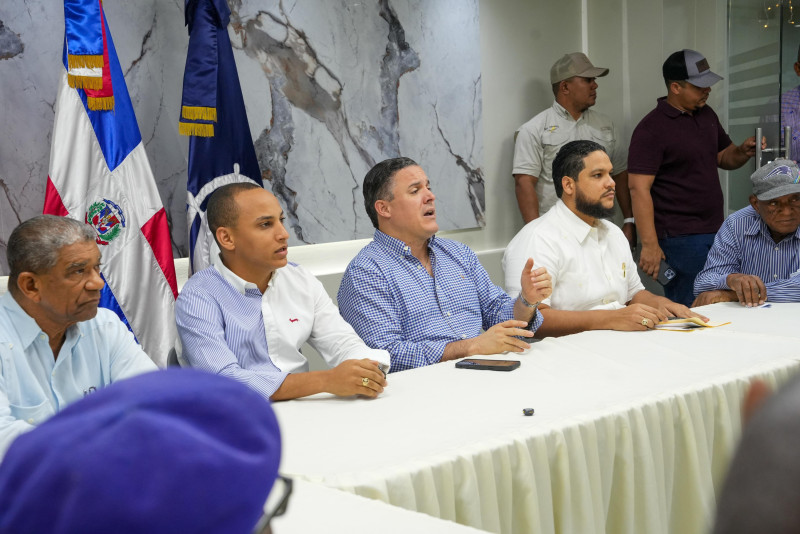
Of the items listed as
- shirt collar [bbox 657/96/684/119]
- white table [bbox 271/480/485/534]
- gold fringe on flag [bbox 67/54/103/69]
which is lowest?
white table [bbox 271/480/485/534]

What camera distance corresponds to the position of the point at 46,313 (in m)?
1.93

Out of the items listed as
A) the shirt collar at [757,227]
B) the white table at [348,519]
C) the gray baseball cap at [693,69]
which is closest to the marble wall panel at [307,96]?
the gray baseball cap at [693,69]

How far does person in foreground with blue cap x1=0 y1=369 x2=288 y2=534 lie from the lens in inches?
16.5

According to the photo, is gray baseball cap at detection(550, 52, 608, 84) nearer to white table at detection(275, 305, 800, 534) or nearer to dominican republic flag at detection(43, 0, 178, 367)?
dominican republic flag at detection(43, 0, 178, 367)

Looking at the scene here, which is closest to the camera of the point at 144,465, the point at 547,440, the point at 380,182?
the point at 144,465

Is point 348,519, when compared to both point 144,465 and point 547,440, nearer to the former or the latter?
point 547,440

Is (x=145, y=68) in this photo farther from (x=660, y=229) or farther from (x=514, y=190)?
(x=660, y=229)

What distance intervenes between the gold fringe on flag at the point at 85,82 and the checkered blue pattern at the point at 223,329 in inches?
44.2

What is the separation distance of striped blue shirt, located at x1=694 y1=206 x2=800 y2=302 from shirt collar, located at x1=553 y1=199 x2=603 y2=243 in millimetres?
592

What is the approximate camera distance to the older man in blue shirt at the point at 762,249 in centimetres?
304

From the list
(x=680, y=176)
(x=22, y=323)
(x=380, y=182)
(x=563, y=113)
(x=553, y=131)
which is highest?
(x=563, y=113)

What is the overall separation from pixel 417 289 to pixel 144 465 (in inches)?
90.1

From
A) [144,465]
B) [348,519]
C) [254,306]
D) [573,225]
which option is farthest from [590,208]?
[144,465]

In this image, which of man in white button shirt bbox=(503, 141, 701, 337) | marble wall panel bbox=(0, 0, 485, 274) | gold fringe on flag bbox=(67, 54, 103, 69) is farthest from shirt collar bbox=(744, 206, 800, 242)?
gold fringe on flag bbox=(67, 54, 103, 69)
